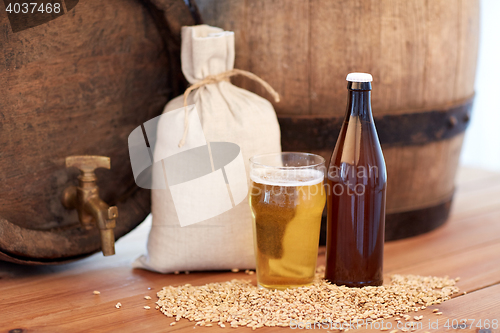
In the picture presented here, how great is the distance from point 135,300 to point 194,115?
0.37m

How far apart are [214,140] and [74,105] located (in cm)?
31

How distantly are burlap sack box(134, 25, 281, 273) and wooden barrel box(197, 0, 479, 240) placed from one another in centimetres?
7

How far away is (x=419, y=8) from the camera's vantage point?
3.55 feet

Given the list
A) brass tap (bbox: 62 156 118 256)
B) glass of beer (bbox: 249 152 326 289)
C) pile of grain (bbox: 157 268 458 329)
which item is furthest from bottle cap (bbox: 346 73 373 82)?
brass tap (bbox: 62 156 118 256)

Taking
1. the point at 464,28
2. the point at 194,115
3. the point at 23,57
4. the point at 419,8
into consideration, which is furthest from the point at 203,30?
the point at 464,28

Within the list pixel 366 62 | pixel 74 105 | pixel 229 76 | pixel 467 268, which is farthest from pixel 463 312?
pixel 74 105

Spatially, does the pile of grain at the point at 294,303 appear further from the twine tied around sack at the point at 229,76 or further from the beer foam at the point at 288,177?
the twine tied around sack at the point at 229,76

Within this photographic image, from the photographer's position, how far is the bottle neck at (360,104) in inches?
34.9

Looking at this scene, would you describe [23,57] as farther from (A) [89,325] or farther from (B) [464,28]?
(B) [464,28]

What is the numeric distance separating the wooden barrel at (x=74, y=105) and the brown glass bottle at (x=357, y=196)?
0.43 m

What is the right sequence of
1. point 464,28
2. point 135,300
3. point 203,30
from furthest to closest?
point 464,28
point 203,30
point 135,300

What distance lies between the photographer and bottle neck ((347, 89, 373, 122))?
89 cm

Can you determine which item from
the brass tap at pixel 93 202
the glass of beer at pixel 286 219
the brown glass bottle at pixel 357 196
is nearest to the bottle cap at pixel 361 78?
the brown glass bottle at pixel 357 196

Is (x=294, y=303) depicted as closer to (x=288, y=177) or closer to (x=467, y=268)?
(x=288, y=177)
